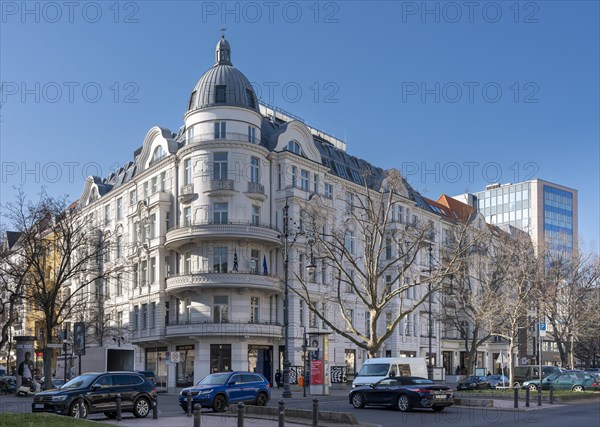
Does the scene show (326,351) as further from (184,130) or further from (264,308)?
(184,130)

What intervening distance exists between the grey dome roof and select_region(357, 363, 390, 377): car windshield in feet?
86.6

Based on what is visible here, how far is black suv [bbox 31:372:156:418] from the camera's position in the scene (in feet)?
78.8

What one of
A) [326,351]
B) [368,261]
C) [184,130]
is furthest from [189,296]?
[368,261]

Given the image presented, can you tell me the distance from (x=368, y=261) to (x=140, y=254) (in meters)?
29.1

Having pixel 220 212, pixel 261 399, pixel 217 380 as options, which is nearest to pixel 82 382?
pixel 217 380

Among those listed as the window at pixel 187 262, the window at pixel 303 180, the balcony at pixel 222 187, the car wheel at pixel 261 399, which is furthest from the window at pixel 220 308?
the car wheel at pixel 261 399

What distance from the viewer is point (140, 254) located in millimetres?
61250

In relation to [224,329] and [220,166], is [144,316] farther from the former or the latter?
[220,166]

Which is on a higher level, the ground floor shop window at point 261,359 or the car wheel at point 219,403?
the car wheel at point 219,403


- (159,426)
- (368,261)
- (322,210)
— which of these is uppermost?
(322,210)

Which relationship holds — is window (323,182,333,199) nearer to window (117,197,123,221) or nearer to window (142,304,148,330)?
window (142,304,148,330)

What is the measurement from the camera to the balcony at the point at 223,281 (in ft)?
171

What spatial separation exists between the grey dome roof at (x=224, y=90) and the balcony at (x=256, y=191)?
573 cm

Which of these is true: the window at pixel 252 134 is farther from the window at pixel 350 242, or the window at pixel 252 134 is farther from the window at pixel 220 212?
the window at pixel 350 242
